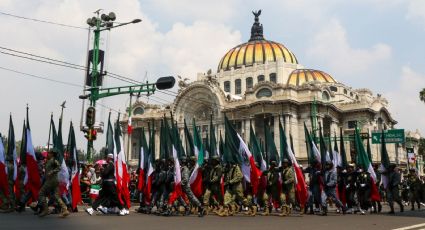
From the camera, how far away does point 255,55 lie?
61844mm

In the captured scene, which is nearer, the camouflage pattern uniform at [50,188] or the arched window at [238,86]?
the camouflage pattern uniform at [50,188]

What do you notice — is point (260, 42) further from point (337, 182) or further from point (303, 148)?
point (337, 182)

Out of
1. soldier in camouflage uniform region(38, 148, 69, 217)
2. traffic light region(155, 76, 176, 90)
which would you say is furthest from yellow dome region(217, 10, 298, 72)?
soldier in camouflage uniform region(38, 148, 69, 217)

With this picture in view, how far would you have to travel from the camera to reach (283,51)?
6184 centimetres

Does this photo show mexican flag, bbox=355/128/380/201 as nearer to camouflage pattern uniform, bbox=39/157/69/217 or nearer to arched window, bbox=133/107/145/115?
camouflage pattern uniform, bbox=39/157/69/217

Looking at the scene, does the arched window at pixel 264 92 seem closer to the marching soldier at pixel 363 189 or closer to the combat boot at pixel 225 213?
the marching soldier at pixel 363 189

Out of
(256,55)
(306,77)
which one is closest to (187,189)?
(306,77)

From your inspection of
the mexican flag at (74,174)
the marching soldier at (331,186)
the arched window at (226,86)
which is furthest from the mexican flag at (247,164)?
the arched window at (226,86)

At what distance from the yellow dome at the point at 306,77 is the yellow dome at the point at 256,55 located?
5342 mm

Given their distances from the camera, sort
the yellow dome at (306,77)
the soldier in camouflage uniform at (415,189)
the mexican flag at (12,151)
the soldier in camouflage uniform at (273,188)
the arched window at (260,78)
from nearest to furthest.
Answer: the mexican flag at (12,151)
the soldier in camouflage uniform at (273,188)
the soldier in camouflage uniform at (415,189)
the yellow dome at (306,77)
the arched window at (260,78)

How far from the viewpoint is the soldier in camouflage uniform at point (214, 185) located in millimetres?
11953

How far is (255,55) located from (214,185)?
168 feet

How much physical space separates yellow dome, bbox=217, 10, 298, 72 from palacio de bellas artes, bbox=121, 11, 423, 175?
11 cm

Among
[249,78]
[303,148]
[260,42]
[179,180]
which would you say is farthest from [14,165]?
[260,42]
